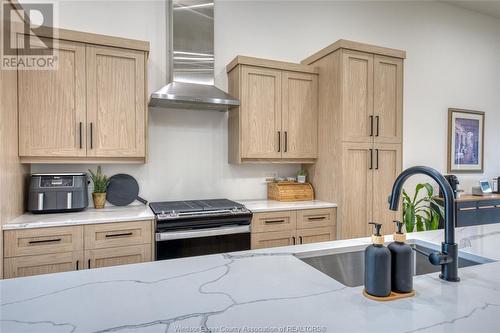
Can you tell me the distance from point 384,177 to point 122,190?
2.67 meters

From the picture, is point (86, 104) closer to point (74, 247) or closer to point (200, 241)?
point (74, 247)

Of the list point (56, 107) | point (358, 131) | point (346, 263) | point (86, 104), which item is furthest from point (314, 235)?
point (56, 107)

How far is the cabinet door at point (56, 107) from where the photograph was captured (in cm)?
234

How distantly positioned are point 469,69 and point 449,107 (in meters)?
0.81

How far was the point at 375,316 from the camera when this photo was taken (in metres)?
0.77

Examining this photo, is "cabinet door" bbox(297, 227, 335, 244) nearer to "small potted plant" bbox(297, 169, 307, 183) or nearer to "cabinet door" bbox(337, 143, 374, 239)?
"cabinet door" bbox(337, 143, 374, 239)

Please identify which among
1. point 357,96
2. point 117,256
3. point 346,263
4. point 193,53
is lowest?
point 117,256

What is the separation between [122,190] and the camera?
292 cm

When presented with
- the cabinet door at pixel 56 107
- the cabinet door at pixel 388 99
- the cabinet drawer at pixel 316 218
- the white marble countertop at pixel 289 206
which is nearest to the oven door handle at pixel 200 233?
the white marble countertop at pixel 289 206

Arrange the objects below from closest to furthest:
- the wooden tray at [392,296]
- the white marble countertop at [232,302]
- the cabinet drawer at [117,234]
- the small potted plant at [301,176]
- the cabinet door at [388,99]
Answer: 1. the white marble countertop at [232,302]
2. the wooden tray at [392,296]
3. the cabinet drawer at [117,234]
4. the cabinet door at [388,99]
5. the small potted plant at [301,176]

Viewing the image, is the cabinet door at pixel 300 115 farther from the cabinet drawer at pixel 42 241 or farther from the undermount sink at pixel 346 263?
the cabinet drawer at pixel 42 241

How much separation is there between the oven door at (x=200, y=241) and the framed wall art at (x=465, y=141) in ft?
12.2

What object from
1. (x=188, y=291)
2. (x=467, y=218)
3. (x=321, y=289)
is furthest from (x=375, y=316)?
(x=467, y=218)

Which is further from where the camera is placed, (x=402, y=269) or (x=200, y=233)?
(x=200, y=233)
